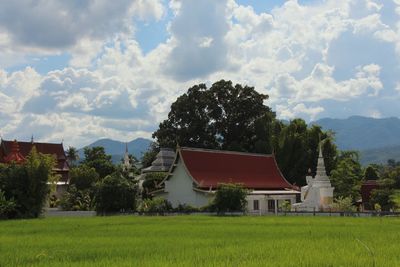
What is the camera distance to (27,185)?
41156 millimetres

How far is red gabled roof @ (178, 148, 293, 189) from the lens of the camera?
48.3 metres

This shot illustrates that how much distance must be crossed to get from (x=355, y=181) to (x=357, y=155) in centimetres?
1964

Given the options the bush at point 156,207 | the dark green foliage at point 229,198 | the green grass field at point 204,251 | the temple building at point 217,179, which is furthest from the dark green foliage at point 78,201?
the green grass field at point 204,251

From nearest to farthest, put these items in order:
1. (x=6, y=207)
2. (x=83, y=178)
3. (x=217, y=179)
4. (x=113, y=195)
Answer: (x=6, y=207) < (x=113, y=195) < (x=217, y=179) < (x=83, y=178)

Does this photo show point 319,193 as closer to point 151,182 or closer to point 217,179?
point 217,179

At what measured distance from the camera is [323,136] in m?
64.9

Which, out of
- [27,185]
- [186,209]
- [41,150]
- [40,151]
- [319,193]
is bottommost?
[186,209]

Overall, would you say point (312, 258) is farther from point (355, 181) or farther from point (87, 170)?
point (87, 170)

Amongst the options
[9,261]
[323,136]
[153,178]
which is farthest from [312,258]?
[323,136]

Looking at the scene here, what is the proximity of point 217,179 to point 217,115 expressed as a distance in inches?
757

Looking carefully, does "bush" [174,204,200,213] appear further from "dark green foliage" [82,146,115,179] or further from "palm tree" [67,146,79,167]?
"palm tree" [67,146,79,167]

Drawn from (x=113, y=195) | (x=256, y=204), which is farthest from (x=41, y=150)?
(x=256, y=204)

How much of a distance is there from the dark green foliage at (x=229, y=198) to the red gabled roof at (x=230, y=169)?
15.9 feet

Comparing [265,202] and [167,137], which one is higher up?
[167,137]
